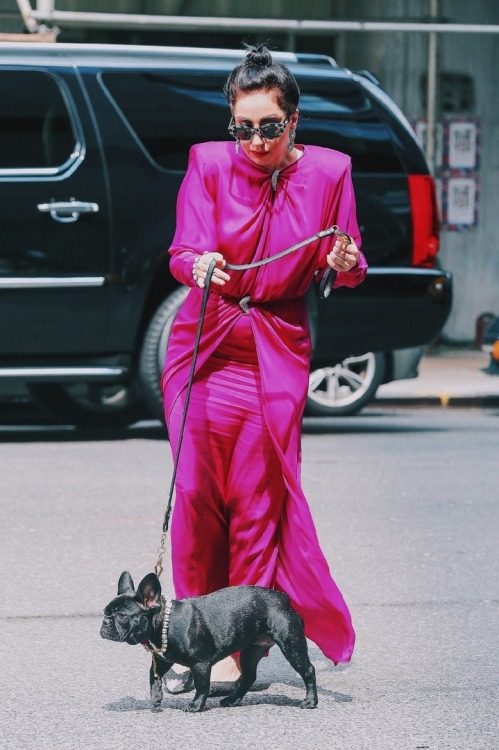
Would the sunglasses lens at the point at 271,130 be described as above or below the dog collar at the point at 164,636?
above

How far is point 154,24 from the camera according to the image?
550 inches

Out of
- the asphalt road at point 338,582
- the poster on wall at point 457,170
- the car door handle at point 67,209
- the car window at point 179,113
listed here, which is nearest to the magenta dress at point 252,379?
the asphalt road at point 338,582

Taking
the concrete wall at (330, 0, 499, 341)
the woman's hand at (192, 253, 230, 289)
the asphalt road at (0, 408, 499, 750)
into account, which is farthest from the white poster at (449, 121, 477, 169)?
the woman's hand at (192, 253, 230, 289)

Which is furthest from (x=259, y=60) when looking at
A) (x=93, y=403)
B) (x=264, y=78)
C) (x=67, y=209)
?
(x=93, y=403)

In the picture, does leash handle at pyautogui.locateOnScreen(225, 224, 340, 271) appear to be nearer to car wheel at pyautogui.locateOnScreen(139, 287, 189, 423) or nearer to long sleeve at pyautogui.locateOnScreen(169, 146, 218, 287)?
long sleeve at pyautogui.locateOnScreen(169, 146, 218, 287)

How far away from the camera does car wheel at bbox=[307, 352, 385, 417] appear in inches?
414

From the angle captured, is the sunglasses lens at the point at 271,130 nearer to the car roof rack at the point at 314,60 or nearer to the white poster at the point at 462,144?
the car roof rack at the point at 314,60

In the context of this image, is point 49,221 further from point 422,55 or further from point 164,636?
point 422,55

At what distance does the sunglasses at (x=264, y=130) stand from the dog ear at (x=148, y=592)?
115 cm

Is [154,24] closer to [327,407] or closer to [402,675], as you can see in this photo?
[327,407]

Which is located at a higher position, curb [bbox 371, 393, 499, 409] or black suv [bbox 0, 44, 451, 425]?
black suv [bbox 0, 44, 451, 425]

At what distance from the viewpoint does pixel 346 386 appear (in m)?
10.7

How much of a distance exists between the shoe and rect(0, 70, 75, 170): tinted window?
200 inches

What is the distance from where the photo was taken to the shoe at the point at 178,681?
4488 mm
